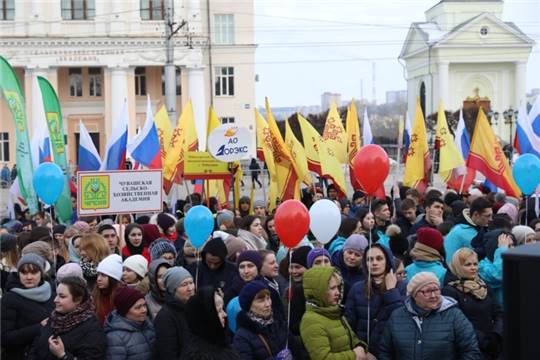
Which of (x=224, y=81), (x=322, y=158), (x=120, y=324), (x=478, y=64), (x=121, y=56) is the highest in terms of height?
(x=478, y=64)

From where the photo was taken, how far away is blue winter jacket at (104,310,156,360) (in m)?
4.92

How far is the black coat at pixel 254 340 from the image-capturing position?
4.98 m

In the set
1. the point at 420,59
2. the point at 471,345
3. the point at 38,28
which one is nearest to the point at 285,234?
the point at 471,345

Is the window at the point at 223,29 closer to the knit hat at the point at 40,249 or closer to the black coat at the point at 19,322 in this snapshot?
the knit hat at the point at 40,249

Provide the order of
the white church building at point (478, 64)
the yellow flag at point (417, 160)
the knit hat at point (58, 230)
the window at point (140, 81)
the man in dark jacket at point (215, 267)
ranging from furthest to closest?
the white church building at point (478, 64) → the window at point (140, 81) → the yellow flag at point (417, 160) → the knit hat at point (58, 230) → the man in dark jacket at point (215, 267)

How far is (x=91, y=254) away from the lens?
673 centimetres

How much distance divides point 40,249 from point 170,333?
8.51 ft

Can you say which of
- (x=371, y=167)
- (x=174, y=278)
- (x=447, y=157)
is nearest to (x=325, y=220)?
(x=371, y=167)

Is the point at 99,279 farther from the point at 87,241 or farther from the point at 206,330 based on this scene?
the point at 206,330

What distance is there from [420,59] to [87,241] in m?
60.5

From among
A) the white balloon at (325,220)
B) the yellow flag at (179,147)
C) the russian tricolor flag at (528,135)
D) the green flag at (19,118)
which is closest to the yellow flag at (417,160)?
the russian tricolor flag at (528,135)

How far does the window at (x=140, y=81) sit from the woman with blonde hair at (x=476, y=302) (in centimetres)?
4013

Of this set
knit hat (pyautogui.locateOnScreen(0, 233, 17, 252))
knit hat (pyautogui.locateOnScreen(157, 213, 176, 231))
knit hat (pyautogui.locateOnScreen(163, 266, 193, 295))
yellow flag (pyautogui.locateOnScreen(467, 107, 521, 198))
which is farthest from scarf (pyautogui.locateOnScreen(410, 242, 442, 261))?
yellow flag (pyautogui.locateOnScreen(467, 107, 521, 198))

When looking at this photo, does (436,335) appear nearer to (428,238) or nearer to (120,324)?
(428,238)
